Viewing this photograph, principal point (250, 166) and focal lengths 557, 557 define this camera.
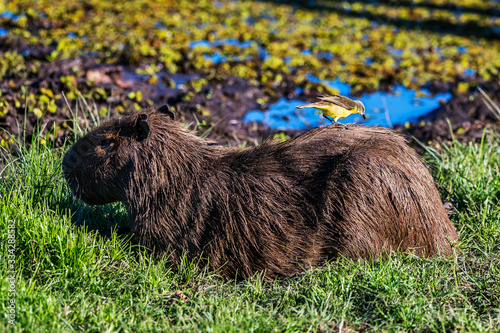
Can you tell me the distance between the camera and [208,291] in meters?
3.43

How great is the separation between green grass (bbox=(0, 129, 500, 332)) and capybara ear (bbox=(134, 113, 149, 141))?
0.65 m

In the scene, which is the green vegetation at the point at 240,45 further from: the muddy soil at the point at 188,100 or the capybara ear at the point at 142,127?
the capybara ear at the point at 142,127

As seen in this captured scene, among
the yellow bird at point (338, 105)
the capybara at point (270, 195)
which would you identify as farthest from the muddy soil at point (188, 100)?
the yellow bird at point (338, 105)

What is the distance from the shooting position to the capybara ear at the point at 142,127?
11.7 ft

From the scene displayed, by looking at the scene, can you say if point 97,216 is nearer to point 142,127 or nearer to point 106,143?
point 106,143

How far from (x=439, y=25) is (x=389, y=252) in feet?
26.7

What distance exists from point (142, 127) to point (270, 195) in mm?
941

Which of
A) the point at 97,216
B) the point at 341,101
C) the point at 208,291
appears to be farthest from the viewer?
the point at 97,216

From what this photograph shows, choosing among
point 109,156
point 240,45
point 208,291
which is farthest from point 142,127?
point 240,45

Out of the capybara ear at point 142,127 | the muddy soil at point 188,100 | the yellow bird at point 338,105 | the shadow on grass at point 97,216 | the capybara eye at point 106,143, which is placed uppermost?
the yellow bird at point 338,105

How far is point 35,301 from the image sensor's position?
9.62ft

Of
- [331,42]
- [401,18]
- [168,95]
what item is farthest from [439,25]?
[168,95]

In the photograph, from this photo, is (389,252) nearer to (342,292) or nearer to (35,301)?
(342,292)

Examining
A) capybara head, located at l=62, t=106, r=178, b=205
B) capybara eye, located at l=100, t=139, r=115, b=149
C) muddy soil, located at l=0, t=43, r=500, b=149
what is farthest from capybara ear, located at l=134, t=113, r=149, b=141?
muddy soil, located at l=0, t=43, r=500, b=149
